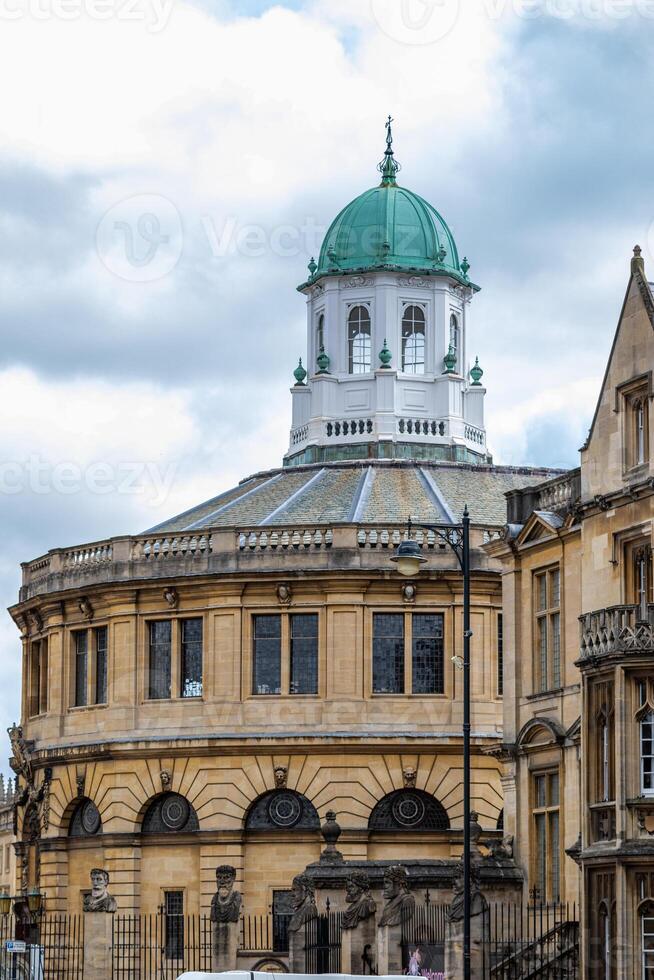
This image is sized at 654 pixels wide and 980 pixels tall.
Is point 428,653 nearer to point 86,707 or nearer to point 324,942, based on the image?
point 86,707

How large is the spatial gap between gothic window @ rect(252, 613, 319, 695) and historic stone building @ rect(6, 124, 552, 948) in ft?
0.20

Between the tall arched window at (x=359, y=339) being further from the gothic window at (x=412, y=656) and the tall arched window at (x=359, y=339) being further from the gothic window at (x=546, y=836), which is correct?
the gothic window at (x=546, y=836)

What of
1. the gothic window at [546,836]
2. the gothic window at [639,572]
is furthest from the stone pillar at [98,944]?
the gothic window at [639,572]

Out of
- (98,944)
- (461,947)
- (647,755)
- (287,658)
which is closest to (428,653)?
(287,658)

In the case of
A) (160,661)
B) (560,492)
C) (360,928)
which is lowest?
(360,928)

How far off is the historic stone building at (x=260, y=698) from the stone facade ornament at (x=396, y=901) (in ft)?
62.4

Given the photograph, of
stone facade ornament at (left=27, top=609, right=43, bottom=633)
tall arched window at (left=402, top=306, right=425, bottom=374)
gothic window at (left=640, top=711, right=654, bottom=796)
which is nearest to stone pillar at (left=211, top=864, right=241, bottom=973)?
gothic window at (left=640, top=711, right=654, bottom=796)

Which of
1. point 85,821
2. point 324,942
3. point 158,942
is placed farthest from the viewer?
point 85,821

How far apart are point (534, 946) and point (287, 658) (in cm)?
2437

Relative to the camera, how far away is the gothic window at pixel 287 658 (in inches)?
2822

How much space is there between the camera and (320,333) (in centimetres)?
8581

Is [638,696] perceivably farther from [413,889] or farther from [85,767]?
[85,767]

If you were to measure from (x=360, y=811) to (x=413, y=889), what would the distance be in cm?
1819

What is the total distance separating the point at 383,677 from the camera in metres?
71.6
